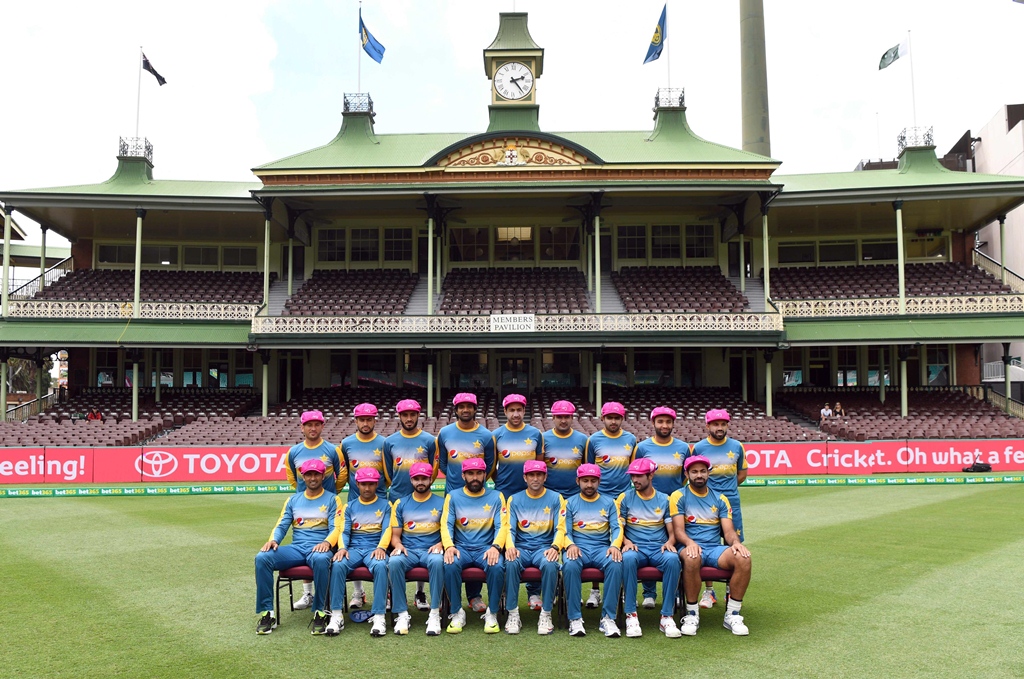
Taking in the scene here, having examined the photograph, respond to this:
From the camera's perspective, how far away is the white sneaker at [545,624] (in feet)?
24.4

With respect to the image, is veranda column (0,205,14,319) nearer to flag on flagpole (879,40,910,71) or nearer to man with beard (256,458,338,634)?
man with beard (256,458,338,634)

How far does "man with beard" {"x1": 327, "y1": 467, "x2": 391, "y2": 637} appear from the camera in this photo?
757cm

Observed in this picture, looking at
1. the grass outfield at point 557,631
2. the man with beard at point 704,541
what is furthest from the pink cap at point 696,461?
the grass outfield at point 557,631

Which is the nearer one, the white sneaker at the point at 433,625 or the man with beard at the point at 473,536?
the white sneaker at the point at 433,625

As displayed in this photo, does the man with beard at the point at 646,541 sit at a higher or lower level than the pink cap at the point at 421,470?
lower

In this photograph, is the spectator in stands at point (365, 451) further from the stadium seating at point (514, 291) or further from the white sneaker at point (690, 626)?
the stadium seating at point (514, 291)

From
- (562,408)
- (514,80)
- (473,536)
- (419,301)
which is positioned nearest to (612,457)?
(562,408)

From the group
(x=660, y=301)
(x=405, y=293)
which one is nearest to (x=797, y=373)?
(x=660, y=301)

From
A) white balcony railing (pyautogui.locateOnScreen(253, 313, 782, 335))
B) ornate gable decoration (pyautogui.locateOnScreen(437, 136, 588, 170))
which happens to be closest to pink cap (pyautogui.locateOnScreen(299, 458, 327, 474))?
white balcony railing (pyautogui.locateOnScreen(253, 313, 782, 335))

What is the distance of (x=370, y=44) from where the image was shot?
34.7m

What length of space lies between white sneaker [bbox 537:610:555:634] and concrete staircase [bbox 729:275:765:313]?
25.5 m

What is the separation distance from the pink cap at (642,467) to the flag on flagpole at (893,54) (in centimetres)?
3386

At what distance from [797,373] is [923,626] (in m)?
27.6

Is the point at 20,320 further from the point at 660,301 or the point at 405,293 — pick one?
the point at 660,301
